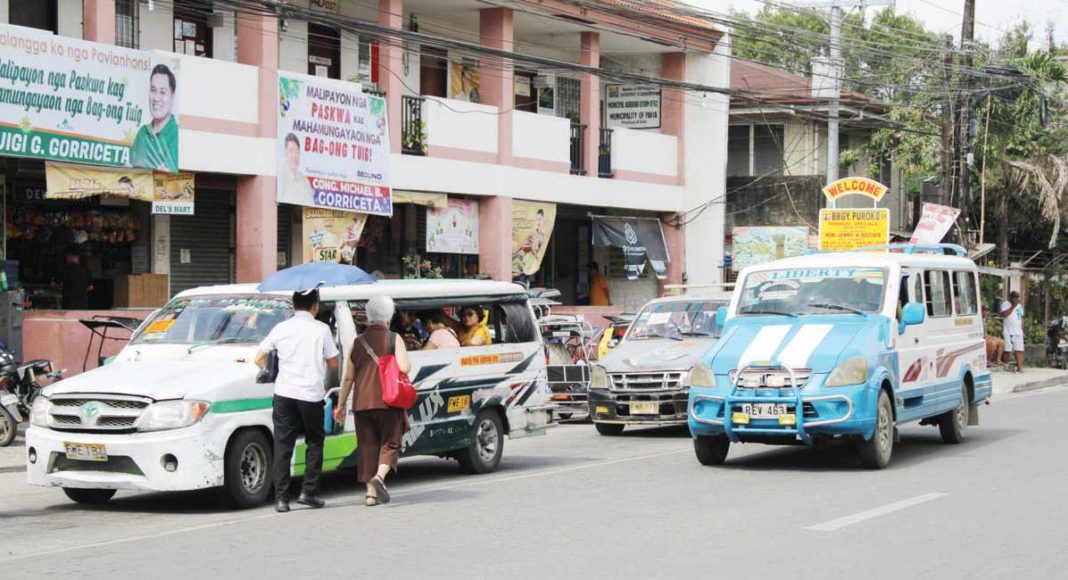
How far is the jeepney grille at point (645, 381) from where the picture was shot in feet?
56.7

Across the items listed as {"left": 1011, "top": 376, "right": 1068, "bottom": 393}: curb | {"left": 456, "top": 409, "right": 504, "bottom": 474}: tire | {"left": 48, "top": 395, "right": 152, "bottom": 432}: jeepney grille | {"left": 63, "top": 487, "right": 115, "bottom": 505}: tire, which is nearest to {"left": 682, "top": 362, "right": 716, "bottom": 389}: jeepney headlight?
{"left": 456, "top": 409, "right": 504, "bottom": 474}: tire

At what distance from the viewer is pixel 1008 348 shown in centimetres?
3134

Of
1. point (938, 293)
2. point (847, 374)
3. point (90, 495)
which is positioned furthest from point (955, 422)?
point (90, 495)

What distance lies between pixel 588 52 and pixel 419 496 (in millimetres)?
18297

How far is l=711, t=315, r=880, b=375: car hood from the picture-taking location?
42.4 feet

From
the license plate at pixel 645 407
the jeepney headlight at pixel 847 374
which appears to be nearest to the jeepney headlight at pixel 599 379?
the license plate at pixel 645 407

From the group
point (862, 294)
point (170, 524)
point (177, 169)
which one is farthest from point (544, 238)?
point (170, 524)

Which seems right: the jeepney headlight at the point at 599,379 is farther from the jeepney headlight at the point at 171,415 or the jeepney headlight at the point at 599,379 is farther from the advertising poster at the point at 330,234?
the jeepney headlight at the point at 171,415

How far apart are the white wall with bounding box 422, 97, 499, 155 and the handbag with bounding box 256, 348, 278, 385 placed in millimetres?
14244

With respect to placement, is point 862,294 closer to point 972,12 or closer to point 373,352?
point 373,352

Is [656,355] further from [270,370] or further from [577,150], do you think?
[577,150]

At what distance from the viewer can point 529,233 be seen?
90.7 ft

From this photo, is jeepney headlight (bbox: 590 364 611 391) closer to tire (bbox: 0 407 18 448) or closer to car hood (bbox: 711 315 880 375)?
car hood (bbox: 711 315 880 375)

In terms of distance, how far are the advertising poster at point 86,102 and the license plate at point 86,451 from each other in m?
8.19
